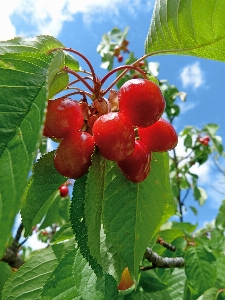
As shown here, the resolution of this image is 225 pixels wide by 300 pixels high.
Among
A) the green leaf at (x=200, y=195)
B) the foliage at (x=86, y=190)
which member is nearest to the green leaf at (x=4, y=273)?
the foliage at (x=86, y=190)

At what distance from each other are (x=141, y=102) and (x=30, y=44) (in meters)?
0.37

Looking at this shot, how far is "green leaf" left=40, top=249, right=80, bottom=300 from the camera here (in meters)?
1.44

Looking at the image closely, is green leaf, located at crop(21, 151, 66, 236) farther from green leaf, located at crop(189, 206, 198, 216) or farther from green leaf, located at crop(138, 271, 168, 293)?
green leaf, located at crop(189, 206, 198, 216)

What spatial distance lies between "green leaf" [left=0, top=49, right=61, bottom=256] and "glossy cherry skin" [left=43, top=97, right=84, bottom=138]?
136 mm

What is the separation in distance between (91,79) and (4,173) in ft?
2.09

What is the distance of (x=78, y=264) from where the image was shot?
1.36 meters

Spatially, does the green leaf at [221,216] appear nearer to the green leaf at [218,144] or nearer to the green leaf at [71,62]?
the green leaf at [218,144]

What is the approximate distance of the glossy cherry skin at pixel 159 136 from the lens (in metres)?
1.18

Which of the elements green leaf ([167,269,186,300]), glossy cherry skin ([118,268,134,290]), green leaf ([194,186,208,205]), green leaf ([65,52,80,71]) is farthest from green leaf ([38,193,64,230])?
green leaf ([194,186,208,205])

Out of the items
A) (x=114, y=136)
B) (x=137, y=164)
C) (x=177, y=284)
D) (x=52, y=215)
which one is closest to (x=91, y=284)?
(x=137, y=164)

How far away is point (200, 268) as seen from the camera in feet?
6.56

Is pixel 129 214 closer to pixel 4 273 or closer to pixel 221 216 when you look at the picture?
pixel 4 273

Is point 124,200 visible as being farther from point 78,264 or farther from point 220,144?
point 220,144

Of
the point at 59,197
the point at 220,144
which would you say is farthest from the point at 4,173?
the point at 220,144
